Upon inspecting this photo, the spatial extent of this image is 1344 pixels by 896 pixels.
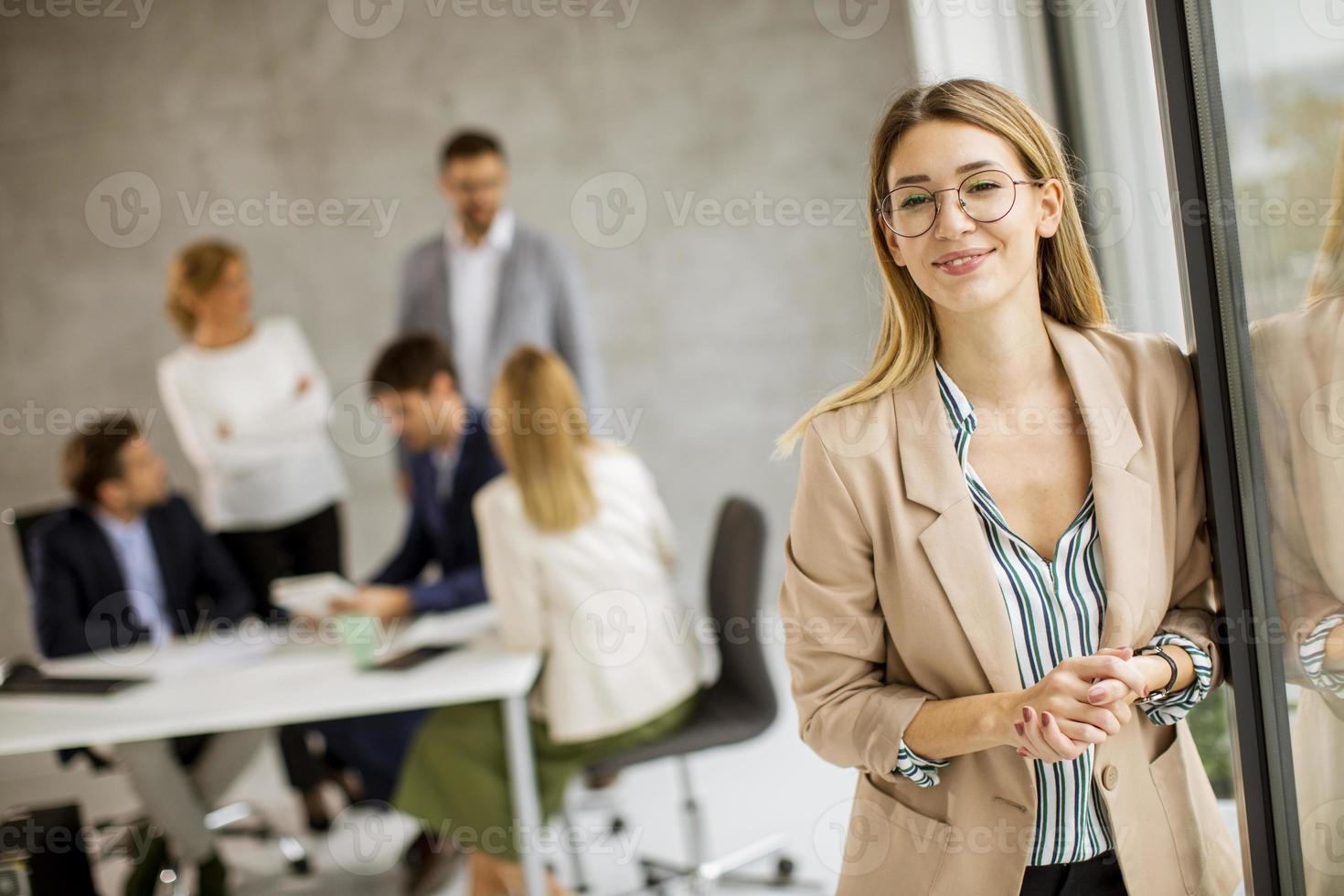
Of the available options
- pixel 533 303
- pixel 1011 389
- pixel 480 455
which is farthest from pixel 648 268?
pixel 1011 389

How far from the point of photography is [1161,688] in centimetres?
124

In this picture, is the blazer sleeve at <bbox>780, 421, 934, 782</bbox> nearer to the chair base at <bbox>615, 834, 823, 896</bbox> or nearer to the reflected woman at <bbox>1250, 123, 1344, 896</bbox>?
the reflected woman at <bbox>1250, 123, 1344, 896</bbox>

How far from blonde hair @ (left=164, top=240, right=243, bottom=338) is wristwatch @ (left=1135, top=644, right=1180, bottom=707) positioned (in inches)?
158

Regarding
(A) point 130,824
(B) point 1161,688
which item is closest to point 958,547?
(B) point 1161,688

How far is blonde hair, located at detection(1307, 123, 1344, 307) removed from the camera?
1.06m

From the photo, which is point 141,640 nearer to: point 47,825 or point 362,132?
point 47,825

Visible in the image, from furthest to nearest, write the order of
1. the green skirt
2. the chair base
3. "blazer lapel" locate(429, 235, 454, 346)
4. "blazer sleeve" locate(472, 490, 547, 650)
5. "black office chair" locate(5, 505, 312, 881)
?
"blazer lapel" locate(429, 235, 454, 346), "black office chair" locate(5, 505, 312, 881), the chair base, "blazer sleeve" locate(472, 490, 547, 650), the green skirt

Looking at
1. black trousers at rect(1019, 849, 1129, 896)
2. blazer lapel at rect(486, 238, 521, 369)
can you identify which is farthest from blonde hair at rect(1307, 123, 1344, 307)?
blazer lapel at rect(486, 238, 521, 369)

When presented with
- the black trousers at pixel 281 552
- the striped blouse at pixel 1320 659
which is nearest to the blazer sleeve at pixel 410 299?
the black trousers at pixel 281 552

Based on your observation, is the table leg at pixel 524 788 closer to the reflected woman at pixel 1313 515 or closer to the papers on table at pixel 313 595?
the papers on table at pixel 313 595

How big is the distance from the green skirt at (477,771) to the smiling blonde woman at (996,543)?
155 cm

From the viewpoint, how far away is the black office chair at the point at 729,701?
2.85 metres

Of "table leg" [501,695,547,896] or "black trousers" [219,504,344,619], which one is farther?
"black trousers" [219,504,344,619]

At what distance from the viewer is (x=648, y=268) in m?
5.21
